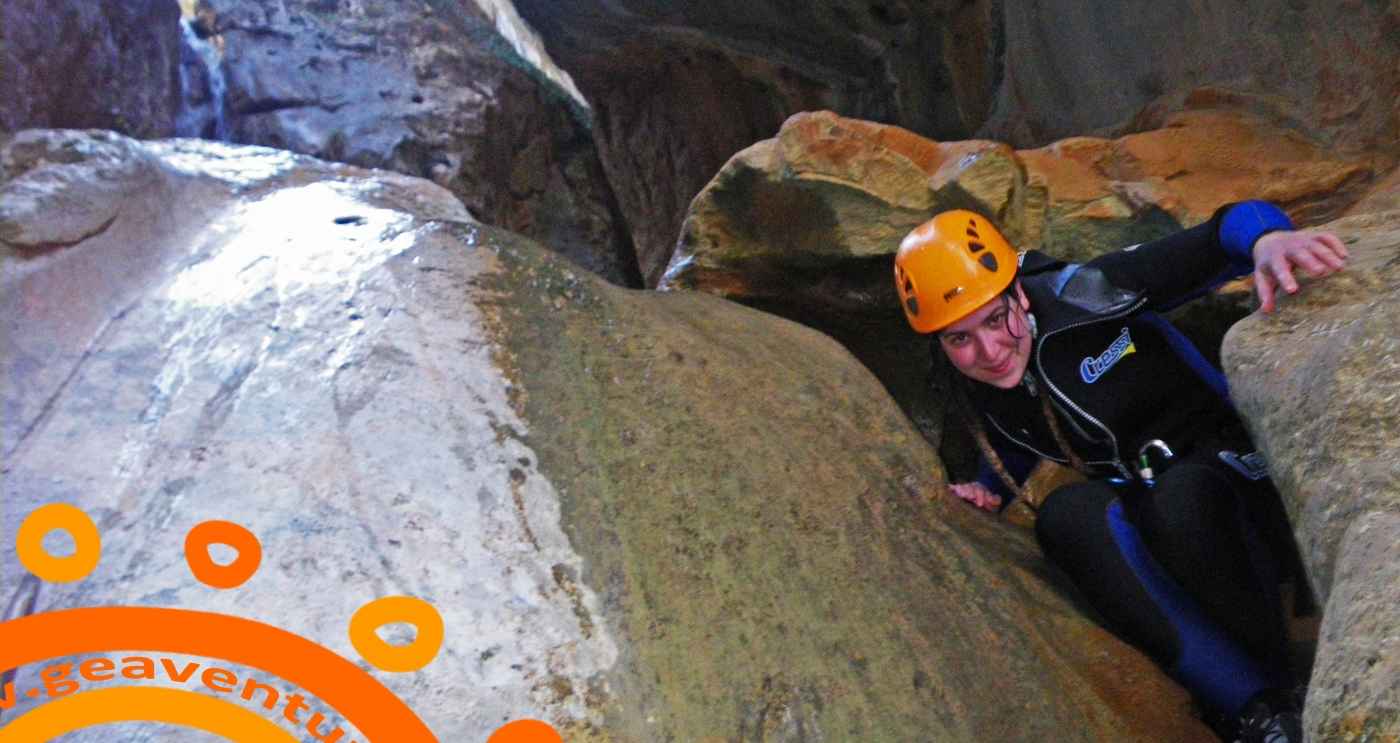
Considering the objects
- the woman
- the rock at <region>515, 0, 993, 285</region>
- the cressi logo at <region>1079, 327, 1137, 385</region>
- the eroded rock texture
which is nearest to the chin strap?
the woman

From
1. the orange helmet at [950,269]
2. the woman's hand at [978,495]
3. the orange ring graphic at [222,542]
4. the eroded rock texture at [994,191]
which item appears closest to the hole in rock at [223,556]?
the orange ring graphic at [222,542]

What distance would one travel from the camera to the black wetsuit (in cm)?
205

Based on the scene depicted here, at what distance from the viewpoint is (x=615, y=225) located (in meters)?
6.27

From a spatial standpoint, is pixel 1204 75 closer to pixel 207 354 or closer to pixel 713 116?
pixel 207 354

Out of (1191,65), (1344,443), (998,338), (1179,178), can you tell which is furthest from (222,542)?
(1191,65)

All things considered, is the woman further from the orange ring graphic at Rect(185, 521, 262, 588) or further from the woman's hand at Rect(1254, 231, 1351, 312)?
the orange ring graphic at Rect(185, 521, 262, 588)

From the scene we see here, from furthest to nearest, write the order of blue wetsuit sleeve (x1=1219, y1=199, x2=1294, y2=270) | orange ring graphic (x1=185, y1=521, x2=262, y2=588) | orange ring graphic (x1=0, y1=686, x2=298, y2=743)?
blue wetsuit sleeve (x1=1219, y1=199, x2=1294, y2=270), orange ring graphic (x1=185, y1=521, x2=262, y2=588), orange ring graphic (x1=0, y1=686, x2=298, y2=743)

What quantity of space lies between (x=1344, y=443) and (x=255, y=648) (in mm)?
1604

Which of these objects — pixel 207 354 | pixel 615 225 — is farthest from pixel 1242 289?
pixel 615 225

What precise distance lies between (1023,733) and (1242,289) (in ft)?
6.00

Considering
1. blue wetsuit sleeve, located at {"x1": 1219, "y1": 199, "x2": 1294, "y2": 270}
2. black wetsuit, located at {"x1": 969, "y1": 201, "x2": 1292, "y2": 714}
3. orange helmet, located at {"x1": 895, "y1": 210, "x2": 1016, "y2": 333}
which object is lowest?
black wetsuit, located at {"x1": 969, "y1": 201, "x2": 1292, "y2": 714}

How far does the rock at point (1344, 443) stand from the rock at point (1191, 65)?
1.14m

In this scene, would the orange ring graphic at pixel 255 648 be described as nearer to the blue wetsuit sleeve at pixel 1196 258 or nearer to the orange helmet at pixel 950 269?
the orange helmet at pixel 950 269

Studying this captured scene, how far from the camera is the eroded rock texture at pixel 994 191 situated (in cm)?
296
